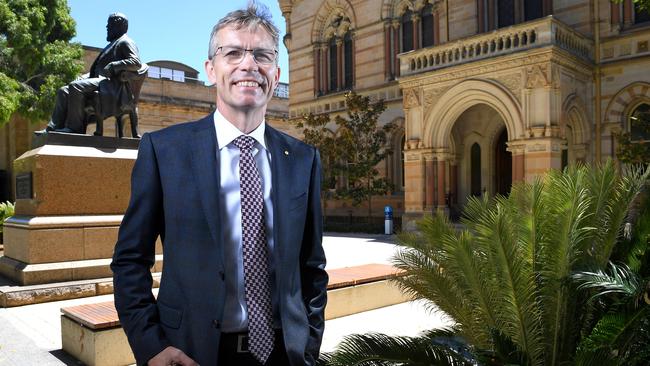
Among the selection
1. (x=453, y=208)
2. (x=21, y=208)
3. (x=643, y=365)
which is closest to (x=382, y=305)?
(x=643, y=365)

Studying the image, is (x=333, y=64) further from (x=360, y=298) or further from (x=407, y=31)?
(x=360, y=298)

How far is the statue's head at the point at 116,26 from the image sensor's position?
8855 mm

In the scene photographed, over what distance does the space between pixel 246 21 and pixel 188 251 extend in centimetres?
97

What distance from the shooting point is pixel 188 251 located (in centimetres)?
206

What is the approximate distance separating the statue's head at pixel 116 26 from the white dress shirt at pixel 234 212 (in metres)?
7.63

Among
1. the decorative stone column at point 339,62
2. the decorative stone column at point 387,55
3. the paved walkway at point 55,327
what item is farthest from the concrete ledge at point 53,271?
the decorative stone column at point 339,62

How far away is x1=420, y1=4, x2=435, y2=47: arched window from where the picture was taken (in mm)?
22620

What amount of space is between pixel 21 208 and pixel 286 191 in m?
7.45

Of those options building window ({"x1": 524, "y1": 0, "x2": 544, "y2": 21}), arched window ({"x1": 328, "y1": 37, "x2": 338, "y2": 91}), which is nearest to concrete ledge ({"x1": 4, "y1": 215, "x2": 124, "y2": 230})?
building window ({"x1": 524, "y1": 0, "x2": 544, "y2": 21})

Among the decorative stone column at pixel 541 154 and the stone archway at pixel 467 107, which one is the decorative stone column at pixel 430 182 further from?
the decorative stone column at pixel 541 154

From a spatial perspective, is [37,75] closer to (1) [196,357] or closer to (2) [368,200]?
(2) [368,200]

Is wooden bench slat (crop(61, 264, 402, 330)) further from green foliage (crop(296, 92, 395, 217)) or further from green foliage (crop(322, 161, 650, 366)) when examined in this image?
green foliage (crop(296, 92, 395, 217))

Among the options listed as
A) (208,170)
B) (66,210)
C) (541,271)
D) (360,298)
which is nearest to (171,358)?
(208,170)

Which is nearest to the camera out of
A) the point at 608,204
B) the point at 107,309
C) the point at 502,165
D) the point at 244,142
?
the point at 244,142
